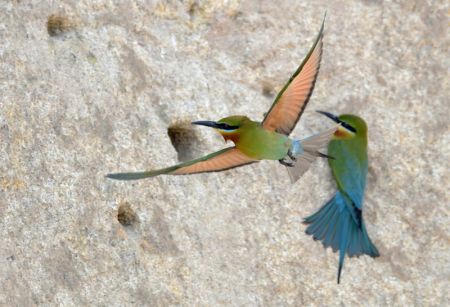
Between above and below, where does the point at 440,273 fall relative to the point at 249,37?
below

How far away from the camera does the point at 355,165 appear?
2.77 metres

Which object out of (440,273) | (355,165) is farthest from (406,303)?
(355,165)

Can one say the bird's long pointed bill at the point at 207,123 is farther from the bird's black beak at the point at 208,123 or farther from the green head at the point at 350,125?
the green head at the point at 350,125

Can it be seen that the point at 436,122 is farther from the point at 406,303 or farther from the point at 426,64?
the point at 406,303

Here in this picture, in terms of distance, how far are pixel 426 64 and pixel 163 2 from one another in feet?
2.57

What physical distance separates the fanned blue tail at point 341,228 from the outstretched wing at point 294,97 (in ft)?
1.46

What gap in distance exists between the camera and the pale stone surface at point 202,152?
2.26 metres

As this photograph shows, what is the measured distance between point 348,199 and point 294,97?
0.63m

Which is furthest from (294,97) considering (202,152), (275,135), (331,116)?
(331,116)

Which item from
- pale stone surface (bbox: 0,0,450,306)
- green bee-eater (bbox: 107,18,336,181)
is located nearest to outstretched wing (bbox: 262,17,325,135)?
green bee-eater (bbox: 107,18,336,181)

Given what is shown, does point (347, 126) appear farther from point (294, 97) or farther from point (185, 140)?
point (294, 97)

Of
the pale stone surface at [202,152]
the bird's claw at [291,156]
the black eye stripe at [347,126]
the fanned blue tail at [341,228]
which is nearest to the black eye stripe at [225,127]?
the bird's claw at [291,156]

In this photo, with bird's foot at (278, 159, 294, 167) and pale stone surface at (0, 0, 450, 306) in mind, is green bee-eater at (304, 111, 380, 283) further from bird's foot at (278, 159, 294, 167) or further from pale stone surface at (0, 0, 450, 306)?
bird's foot at (278, 159, 294, 167)

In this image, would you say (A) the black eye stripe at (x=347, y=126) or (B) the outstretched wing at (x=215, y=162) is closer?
(B) the outstretched wing at (x=215, y=162)
